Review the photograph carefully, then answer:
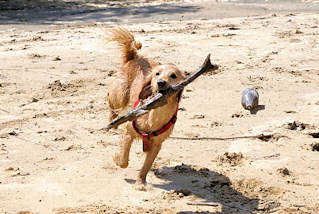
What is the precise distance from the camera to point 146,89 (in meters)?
4.69

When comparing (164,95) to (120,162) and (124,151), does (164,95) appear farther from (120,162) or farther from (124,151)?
(120,162)

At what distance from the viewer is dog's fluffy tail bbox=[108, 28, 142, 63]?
519 cm

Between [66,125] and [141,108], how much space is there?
261 cm

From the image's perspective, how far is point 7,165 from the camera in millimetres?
5297

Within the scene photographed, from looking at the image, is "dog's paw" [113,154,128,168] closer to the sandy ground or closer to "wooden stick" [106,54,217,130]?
the sandy ground

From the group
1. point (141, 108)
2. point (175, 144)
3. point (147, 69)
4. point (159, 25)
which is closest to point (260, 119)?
point (175, 144)

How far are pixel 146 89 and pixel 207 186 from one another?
1.14m

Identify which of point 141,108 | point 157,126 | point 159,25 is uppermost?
point 141,108

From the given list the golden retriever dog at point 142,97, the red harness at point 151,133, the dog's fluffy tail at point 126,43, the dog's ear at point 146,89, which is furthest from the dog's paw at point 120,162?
the dog's fluffy tail at point 126,43

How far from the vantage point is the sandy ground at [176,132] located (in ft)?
15.4

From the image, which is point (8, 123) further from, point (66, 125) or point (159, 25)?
point (159, 25)


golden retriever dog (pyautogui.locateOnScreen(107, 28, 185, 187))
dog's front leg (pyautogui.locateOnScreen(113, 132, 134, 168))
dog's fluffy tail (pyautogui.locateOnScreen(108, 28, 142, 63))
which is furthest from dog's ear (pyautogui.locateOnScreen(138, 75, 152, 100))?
dog's fluffy tail (pyautogui.locateOnScreen(108, 28, 142, 63))

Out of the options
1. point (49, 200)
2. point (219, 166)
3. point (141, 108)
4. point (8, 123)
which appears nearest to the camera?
point (141, 108)

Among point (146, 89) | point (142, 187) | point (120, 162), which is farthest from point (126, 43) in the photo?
point (142, 187)
